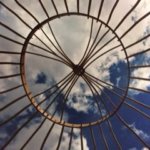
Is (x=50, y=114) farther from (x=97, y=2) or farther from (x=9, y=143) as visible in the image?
(x=97, y=2)

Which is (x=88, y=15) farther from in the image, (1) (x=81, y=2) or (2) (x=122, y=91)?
(2) (x=122, y=91)

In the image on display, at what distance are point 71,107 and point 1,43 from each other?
17.4 ft

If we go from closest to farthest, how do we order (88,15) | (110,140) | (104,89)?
(88,15) < (104,89) < (110,140)

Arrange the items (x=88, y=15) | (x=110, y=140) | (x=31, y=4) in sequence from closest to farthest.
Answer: (x=88, y=15) < (x=31, y=4) < (x=110, y=140)

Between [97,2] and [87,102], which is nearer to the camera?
[97,2]

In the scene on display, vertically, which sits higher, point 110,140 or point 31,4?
point 31,4

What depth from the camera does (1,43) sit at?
17609 millimetres

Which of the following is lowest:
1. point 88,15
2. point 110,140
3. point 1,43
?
point 110,140

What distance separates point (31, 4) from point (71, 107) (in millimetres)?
6375

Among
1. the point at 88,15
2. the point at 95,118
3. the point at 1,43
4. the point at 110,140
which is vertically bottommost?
the point at 110,140

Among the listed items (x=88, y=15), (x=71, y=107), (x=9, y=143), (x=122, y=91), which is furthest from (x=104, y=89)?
(x=9, y=143)

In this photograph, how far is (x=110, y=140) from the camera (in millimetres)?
18484

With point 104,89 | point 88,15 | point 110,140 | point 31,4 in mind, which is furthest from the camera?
point 110,140

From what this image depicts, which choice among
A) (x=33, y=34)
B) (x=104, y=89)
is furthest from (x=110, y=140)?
(x=33, y=34)
